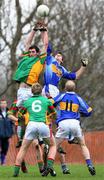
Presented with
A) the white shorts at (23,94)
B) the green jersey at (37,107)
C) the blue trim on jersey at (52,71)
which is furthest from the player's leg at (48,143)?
the blue trim on jersey at (52,71)

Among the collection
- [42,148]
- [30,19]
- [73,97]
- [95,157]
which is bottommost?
[95,157]

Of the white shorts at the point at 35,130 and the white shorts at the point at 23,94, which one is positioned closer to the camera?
the white shorts at the point at 35,130

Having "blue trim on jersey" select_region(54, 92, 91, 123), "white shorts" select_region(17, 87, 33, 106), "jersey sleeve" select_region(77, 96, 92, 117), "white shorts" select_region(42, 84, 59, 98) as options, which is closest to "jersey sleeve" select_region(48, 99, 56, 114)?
"blue trim on jersey" select_region(54, 92, 91, 123)

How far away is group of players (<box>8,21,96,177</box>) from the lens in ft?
47.8

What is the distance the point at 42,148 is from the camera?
1627 cm

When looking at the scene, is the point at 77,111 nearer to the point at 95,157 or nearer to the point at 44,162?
the point at 44,162

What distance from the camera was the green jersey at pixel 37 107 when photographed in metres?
14.5

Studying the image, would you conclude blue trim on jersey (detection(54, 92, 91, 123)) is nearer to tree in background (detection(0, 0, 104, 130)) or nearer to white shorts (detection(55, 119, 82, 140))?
white shorts (detection(55, 119, 82, 140))

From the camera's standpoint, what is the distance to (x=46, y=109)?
48.1 feet

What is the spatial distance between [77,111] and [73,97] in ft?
0.96

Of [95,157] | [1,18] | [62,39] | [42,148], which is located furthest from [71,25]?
[42,148]

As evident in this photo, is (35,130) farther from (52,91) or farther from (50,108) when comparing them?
(52,91)

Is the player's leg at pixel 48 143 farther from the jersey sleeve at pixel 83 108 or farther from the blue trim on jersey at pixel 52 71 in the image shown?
the blue trim on jersey at pixel 52 71

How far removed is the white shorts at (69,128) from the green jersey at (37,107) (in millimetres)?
688
